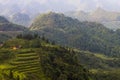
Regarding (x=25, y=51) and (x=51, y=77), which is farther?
(x=25, y=51)

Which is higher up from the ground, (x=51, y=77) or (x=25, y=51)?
(x=25, y=51)

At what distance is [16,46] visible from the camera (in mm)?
157000

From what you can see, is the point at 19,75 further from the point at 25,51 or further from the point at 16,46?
the point at 16,46

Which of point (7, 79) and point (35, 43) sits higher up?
point (35, 43)

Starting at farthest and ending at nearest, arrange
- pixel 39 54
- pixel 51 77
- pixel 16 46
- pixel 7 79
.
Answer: pixel 16 46 < pixel 39 54 < pixel 51 77 < pixel 7 79

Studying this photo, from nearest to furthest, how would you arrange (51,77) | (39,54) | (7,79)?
(7,79), (51,77), (39,54)

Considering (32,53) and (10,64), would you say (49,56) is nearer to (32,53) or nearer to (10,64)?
(32,53)

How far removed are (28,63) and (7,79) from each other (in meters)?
15.8

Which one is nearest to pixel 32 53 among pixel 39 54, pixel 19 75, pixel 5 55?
pixel 39 54

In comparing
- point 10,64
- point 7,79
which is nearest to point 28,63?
point 10,64

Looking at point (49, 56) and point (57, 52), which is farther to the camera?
point (57, 52)

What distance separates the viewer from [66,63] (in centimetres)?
15175

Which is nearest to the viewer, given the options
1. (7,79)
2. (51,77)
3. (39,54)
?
(7,79)

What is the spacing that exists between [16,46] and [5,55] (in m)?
19.0
